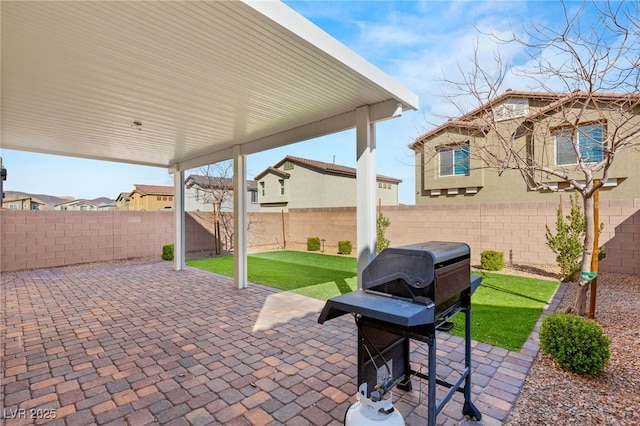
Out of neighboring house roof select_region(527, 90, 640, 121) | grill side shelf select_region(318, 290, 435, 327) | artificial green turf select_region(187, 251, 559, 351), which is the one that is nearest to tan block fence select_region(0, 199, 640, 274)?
artificial green turf select_region(187, 251, 559, 351)

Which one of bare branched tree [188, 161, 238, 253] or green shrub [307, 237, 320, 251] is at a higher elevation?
bare branched tree [188, 161, 238, 253]

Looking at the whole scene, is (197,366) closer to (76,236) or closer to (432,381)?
(432,381)

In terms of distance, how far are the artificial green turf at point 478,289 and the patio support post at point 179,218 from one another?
751mm

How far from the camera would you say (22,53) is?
2.85 meters

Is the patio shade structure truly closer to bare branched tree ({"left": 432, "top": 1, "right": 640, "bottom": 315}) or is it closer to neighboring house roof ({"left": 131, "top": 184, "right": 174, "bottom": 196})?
bare branched tree ({"left": 432, "top": 1, "right": 640, "bottom": 315})

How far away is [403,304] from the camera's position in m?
1.75

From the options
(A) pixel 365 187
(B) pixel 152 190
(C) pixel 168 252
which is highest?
(B) pixel 152 190

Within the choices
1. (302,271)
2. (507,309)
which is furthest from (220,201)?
(507,309)

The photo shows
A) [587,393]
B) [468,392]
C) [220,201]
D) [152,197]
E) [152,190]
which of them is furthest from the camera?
[152,190]

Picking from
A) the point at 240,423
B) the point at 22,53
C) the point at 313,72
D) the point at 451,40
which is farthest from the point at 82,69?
the point at 451,40

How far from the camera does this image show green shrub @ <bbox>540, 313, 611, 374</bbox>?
266cm

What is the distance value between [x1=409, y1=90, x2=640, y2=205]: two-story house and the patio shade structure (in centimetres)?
176

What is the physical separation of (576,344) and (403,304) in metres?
2.16

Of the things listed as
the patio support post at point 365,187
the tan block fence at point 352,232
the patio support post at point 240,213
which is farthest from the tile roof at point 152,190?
the patio support post at point 365,187
